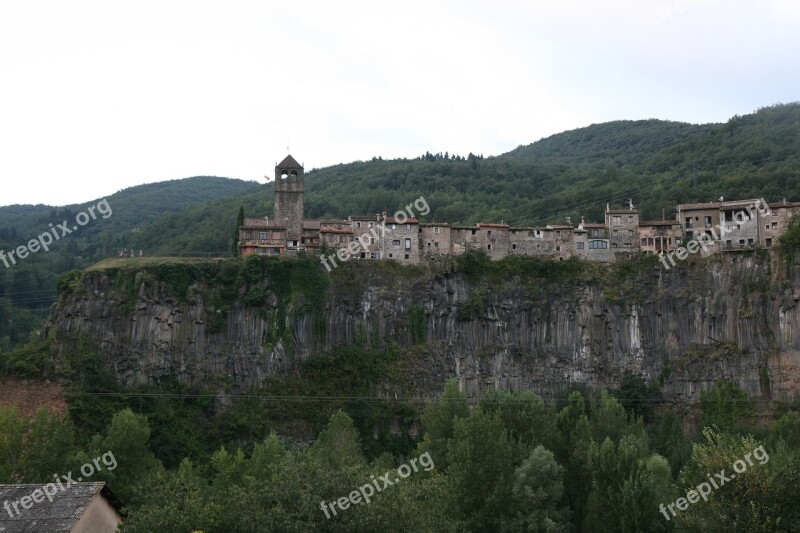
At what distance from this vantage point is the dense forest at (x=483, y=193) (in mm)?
132875

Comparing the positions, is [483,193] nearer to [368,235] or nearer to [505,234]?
[505,234]

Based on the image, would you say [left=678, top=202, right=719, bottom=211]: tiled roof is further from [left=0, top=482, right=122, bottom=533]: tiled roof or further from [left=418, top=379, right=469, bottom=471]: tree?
Result: [left=0, top=482, right=122, bottom=533]: tiled roof

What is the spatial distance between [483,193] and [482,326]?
66788 millimetres

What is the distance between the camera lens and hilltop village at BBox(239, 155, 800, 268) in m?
103

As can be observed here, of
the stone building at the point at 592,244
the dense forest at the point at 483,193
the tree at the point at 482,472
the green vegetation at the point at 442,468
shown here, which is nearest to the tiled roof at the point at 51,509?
the green vegetation at the point at 442,468

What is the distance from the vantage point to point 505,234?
108438mm

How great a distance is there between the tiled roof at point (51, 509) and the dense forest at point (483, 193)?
86647 mm

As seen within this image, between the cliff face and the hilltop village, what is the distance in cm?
301

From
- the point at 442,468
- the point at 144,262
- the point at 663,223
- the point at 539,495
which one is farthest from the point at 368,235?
the point at 539,495

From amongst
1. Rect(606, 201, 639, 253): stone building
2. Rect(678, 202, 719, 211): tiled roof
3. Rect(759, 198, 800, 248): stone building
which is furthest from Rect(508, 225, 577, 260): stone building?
Rect(759, 198, 800, 248): stone building

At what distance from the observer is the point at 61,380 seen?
303 feet

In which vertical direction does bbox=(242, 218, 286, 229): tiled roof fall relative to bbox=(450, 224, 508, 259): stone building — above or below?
above

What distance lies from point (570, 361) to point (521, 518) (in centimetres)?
4563

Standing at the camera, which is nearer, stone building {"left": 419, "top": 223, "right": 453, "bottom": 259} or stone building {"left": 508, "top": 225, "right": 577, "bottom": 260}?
stone building {"left": 419, "top": 223, "right": 453, "bottom": 259}
